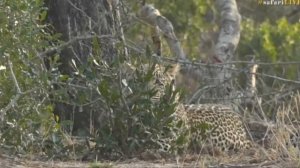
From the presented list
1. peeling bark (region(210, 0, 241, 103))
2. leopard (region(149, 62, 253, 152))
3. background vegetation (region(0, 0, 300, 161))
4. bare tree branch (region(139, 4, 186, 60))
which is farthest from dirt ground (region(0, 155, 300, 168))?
peeling bark (region(210, 0, 241, 103))

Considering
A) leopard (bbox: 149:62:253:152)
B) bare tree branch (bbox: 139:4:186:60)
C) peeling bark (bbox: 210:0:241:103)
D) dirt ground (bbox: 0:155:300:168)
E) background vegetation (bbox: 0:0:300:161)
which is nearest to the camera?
dirt ground (bbox: 0:155:300:168)

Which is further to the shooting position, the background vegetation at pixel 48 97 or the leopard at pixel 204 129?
the leopard at pixel 204 129

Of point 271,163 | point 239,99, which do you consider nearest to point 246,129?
point 239,99

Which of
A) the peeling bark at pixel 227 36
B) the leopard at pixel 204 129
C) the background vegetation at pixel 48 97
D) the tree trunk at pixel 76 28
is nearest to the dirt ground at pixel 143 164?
the background vegetation at pixel 48 97

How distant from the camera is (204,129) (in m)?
6.35

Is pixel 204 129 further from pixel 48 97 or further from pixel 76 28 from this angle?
pixel 76 28

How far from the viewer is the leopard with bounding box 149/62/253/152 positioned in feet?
20.2

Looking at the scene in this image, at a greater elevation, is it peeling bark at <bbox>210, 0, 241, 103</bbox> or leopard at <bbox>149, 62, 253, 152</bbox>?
peeling bark at <bbox>210, 0, 241, 103</bbox>

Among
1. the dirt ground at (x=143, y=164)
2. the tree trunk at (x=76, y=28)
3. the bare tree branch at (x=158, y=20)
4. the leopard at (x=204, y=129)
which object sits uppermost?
the bare tree branch at (x=158, y=20)

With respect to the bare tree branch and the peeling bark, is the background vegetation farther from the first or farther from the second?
the peeling bark

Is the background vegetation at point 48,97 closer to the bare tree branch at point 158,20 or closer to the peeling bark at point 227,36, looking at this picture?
the bare tree branch at point 158,20

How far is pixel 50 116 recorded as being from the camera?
5785 millimetres

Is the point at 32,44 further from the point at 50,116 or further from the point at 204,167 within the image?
the point at 204,167

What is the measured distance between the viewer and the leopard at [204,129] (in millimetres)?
6168
